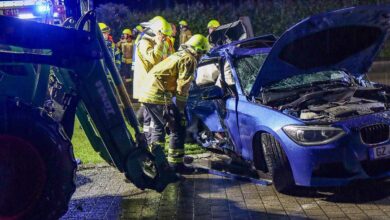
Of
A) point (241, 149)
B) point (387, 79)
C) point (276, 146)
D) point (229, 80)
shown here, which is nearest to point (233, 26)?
point (229, 80)

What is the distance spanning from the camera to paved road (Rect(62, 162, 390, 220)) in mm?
5953

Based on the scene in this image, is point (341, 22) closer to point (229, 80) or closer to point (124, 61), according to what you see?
point (229, 80)

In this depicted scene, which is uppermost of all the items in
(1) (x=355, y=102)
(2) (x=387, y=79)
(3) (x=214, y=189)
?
(1) (x=355, y=102)

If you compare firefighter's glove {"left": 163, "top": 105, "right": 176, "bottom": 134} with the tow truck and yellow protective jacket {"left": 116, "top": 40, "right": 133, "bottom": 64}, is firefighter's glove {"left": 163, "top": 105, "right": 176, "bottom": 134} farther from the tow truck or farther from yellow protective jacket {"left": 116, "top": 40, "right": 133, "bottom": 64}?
yellow protective jacket {"left": 116, "top": 40, "right": 133, "bottom": 64}

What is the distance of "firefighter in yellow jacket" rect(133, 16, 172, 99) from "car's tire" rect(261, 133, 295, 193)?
2.23 meters

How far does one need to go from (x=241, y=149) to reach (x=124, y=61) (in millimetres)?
12519

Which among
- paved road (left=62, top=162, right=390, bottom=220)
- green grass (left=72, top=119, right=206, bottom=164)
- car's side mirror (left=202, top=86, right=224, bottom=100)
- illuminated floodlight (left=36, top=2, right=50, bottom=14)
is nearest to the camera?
paved road (left=62, top=162, right=390, bottom=220)

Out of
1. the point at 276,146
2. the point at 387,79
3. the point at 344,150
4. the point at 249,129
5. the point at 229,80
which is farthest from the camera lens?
the point at 387,79

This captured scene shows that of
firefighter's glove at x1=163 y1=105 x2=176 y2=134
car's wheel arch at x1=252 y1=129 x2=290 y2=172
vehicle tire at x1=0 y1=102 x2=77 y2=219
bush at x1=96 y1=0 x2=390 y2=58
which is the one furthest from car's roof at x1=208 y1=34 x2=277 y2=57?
bush at x1=96 y1=0 x2=390 y2=58

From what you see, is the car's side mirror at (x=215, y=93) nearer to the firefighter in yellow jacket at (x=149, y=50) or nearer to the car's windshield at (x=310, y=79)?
the car's windshield at (x=310, y=79)

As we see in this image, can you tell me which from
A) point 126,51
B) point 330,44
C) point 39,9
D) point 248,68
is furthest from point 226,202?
point 126,51

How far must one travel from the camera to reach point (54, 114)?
5.66 m

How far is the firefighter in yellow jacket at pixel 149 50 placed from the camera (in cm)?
817

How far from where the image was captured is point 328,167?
6.07 meters
